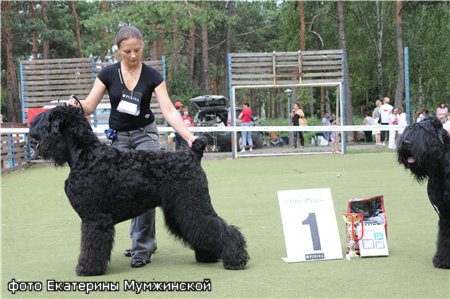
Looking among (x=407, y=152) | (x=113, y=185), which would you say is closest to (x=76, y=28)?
(x=113, y=185)

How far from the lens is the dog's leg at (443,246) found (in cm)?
436

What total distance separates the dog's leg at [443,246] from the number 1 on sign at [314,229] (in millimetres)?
879

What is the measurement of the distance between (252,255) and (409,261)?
125cm

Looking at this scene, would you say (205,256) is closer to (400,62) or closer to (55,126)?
(55,126)

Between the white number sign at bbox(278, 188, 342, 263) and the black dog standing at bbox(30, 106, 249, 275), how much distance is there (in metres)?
0.50

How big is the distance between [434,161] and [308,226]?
3.59 feet

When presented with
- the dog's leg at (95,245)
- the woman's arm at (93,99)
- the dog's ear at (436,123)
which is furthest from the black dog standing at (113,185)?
the dog's ear at (436,123)

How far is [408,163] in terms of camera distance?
14.5 feet

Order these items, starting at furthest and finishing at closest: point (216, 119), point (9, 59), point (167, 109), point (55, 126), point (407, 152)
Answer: point (9, 59) < point (216, 119) < point (167, 109) < point (407, 152) < point (55, 126)

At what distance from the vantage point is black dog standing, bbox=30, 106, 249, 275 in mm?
4273

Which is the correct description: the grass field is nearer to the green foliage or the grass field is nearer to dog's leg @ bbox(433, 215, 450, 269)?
dog's leg @ bbox(433, 215, 450, 269)

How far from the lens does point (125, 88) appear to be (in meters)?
4.80

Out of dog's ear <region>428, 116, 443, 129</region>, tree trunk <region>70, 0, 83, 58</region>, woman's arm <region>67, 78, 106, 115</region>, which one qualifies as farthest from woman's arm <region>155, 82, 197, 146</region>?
tree trunk <region>70, 0, 83, 58</region>

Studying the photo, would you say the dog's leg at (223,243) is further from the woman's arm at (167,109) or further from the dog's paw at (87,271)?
the woman's arm at (167,109)
